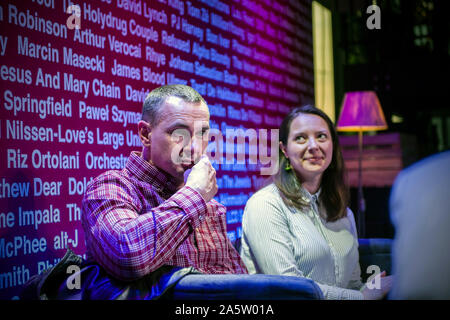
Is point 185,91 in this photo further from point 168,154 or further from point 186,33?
point 186,33

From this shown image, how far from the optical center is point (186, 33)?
312 centimetres

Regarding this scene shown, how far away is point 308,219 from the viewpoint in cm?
230

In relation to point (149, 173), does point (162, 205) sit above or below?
below

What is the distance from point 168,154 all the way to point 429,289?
1.09 m

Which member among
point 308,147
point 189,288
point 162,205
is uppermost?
point 308,147

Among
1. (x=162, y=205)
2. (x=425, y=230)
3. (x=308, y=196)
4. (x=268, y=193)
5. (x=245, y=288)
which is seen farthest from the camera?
(x=308, y=196)

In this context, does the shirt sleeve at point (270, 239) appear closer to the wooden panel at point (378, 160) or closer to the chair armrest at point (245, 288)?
the chair armrest at point (245, 288)

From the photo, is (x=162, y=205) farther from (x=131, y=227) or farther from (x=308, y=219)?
(x=308, y=219)

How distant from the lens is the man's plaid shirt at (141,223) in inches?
59.2

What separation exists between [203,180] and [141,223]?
0.27m

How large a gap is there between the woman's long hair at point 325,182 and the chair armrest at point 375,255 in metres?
0.26

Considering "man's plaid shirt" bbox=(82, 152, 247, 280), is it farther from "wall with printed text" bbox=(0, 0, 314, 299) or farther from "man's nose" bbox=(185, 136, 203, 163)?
"wall with printed text" bbox=(0, 0, 314, 299)

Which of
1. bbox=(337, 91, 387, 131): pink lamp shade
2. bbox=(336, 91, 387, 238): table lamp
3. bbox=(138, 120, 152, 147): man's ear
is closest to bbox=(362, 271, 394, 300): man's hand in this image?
bbox=(138, 120, 152, 147): man's ear

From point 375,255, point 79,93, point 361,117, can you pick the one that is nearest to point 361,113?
point 361,117
